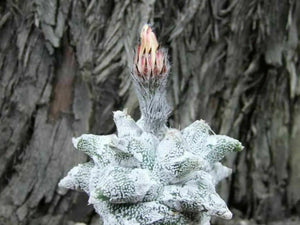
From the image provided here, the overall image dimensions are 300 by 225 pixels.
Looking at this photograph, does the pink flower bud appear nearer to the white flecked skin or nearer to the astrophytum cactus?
the astrophytum cactus

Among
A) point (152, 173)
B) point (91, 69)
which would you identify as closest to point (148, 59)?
point (152, 173)

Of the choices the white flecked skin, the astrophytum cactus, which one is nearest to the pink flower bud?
the astrophytum cactus

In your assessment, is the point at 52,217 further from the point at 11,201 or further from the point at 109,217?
the point at 109,217

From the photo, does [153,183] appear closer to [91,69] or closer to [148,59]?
[148,59]

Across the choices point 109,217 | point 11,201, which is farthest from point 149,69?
point 11,201

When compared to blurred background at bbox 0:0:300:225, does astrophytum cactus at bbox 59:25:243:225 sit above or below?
below

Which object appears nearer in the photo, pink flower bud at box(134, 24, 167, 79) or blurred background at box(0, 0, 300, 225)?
pink flower bud at box(134, 24, 167, 79)
